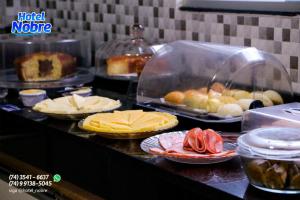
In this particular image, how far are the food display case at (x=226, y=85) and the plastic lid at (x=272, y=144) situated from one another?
40 centimetres

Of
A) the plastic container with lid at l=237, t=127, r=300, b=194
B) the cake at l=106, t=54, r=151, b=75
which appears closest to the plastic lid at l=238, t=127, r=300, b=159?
the plastic container with lid at l=237, t=127, r=300, b=194

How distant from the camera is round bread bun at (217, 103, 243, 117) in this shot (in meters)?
1.73

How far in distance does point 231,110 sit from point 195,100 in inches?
4.9

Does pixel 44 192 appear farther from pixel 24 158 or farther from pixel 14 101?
pixel 14 101

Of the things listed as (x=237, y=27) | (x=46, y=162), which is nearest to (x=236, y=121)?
(x=237, y=27)

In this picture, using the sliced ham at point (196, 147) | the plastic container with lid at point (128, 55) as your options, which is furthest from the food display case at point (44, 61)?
the sliced ham at point (196, 147)

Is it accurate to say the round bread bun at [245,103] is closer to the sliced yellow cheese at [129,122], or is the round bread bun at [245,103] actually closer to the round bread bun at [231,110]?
the round bread bun at [231,110]

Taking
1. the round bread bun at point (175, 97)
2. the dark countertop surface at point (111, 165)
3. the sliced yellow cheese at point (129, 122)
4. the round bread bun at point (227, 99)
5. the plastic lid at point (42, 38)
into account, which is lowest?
the dark countertop surface at point (111, 165)

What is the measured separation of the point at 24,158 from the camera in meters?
2.05

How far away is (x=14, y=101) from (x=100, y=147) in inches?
27.0

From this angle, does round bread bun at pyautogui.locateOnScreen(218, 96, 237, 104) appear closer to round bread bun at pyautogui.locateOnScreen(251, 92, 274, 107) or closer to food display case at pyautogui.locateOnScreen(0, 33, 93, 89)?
round bread bun at pyautogui.locateOnScreen(251, 92, 274, 107)

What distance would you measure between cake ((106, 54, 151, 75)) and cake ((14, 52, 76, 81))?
19 centimetres

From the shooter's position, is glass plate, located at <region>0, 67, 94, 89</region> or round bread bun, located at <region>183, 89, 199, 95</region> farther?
glass plate, located at <region>0, 67, 94, 89</region>

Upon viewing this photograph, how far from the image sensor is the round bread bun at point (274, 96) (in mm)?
1789
